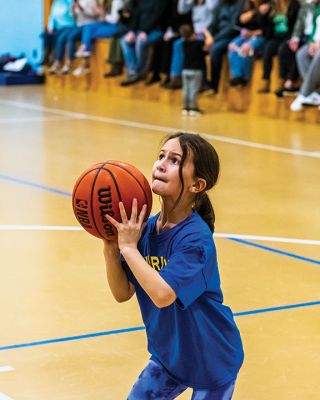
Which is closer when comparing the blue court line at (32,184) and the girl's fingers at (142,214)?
the girl's fingers at (142,214)

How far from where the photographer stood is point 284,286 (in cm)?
529

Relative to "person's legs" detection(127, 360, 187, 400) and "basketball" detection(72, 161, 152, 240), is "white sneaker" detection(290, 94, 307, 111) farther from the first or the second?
"person's legs" detection(127, 360, 187, 400)

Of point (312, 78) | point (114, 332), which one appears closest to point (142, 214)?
point (114, 332)

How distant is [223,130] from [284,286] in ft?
22.7

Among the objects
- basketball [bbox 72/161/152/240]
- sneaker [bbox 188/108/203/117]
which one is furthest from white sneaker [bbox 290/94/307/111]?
basketball [bbox 72/161/152/240]

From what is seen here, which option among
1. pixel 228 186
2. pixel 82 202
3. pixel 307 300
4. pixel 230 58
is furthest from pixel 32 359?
pixel 230 58

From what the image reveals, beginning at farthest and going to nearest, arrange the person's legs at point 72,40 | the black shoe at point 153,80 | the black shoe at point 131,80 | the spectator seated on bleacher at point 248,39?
the person's legs at point 72,40, the black shoe at point 131,80, the black shoe at point 153,80, the spectator seated on bleacher at point 248,39

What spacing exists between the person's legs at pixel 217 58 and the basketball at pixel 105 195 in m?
11.1

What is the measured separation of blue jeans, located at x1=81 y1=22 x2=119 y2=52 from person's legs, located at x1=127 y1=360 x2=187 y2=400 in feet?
46.2

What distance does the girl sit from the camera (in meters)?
2.78

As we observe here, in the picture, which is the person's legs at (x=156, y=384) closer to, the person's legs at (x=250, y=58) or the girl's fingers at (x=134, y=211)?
the girl's fingers at (x=134, y=211)

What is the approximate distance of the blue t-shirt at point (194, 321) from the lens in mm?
2787

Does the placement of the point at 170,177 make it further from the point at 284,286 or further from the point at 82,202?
the point at 284,286

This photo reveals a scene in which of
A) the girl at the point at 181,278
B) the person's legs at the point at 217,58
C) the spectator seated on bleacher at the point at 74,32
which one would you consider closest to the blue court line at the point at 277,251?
the girl at the point at 181,278
